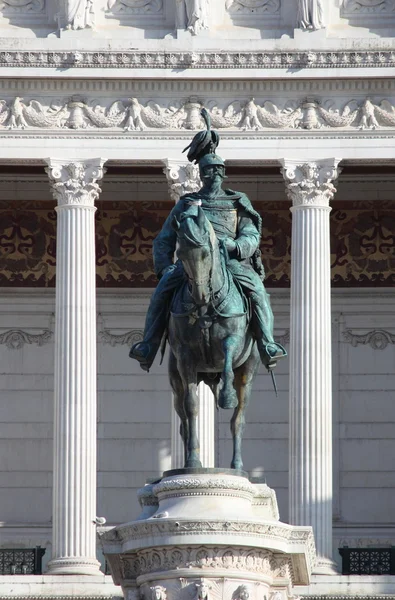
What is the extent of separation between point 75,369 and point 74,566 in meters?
4.15

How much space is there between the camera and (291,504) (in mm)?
49281

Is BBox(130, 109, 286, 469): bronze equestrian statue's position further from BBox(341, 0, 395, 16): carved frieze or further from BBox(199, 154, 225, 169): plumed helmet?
BBox(341, 0, 395, 16): carved frieze

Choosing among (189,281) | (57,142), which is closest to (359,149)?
(57,142)

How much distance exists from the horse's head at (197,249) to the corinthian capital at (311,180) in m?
23.7

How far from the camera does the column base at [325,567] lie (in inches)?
1879

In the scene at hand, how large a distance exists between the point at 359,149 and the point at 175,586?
26.0 m

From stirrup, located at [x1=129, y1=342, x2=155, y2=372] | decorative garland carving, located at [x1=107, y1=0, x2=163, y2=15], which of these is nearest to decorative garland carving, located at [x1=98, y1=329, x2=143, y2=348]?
decorative garland carving, located at [x1=107, y1=0, x2=163, y2=15]

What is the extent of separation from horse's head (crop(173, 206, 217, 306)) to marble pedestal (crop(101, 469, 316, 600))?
2.05m

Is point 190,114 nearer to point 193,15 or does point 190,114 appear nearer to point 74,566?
point 193,15

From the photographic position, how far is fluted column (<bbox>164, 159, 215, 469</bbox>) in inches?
1917

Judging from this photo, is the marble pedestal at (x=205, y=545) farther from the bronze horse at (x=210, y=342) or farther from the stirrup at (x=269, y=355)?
the stirrup at (x=269, y=355)

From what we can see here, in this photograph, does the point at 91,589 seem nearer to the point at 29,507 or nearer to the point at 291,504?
the point at 291,504

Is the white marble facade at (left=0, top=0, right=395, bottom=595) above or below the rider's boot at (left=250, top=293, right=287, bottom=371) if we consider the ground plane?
above

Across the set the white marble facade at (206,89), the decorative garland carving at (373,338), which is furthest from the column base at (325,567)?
the decorative garland carving at (373,338)
